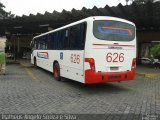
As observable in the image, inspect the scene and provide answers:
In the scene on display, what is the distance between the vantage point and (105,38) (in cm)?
1186

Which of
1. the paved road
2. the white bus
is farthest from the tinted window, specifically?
the paved road

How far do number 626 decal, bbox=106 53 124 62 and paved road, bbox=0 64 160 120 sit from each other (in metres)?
1.25

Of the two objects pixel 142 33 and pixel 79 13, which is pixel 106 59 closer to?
pixel 79 13

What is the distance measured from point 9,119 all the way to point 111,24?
605 centimetres

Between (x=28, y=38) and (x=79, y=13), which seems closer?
(x=79, y=13)

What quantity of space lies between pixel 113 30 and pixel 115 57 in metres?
1.07

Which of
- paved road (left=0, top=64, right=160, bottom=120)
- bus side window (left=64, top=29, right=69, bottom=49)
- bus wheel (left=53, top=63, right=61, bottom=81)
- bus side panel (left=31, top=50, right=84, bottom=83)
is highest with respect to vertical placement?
bus side window (left=64, top=29, right=69, bottom=49)

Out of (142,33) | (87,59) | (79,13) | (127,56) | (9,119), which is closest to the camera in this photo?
(9,119)

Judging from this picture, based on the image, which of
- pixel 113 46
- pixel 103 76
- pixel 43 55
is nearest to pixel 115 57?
pixel 113 46

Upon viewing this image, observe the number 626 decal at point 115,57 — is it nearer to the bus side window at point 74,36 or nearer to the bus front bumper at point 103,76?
the bus front bumper at point 103,76

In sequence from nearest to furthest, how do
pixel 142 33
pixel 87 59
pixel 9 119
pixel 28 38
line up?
pixel 9 119 < pixel 87 59 < pixel 142 33 < pixel 28 38

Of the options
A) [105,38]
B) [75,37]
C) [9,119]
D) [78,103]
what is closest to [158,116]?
[78,103]

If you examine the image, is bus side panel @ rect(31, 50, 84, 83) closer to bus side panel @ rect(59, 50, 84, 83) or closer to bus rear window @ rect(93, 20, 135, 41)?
bus side panel @ rect(59, 50, 84, 83)

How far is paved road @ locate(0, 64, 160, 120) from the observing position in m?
8.68
